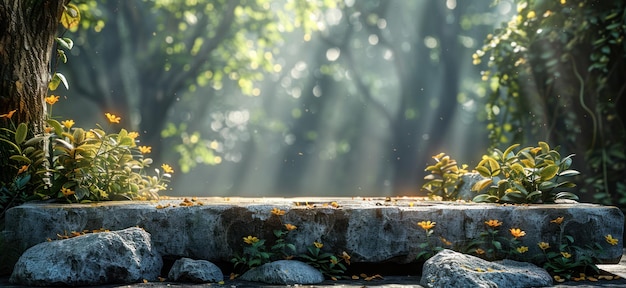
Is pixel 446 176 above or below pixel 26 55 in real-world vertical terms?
below

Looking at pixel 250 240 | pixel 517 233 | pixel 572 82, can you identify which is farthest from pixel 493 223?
pixel 572 82

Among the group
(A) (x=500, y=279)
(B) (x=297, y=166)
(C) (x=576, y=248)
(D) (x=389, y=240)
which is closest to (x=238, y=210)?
(D) (x=389, y=240)

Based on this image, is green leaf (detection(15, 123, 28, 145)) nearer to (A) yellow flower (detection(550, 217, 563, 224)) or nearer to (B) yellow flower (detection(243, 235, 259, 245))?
(B) yellow flower (detection(243, 235, 259, 245))

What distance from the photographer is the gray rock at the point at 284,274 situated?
173 inches

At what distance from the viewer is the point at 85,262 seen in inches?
166

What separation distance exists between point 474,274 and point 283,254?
1.40 metres

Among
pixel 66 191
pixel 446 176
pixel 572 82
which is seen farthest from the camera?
pixel 572 82

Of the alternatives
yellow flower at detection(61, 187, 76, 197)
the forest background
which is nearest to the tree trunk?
yellow flower at detection(61, 187, 76, 197)

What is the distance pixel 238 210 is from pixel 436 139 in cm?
1468

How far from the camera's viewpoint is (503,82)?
9039 mm

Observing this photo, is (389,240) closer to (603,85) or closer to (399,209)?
(399,209)

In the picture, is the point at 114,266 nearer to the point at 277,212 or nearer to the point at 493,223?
the point at 277,212

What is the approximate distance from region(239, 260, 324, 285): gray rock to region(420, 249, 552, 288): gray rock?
30.1 inches

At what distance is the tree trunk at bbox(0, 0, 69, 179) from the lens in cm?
539
